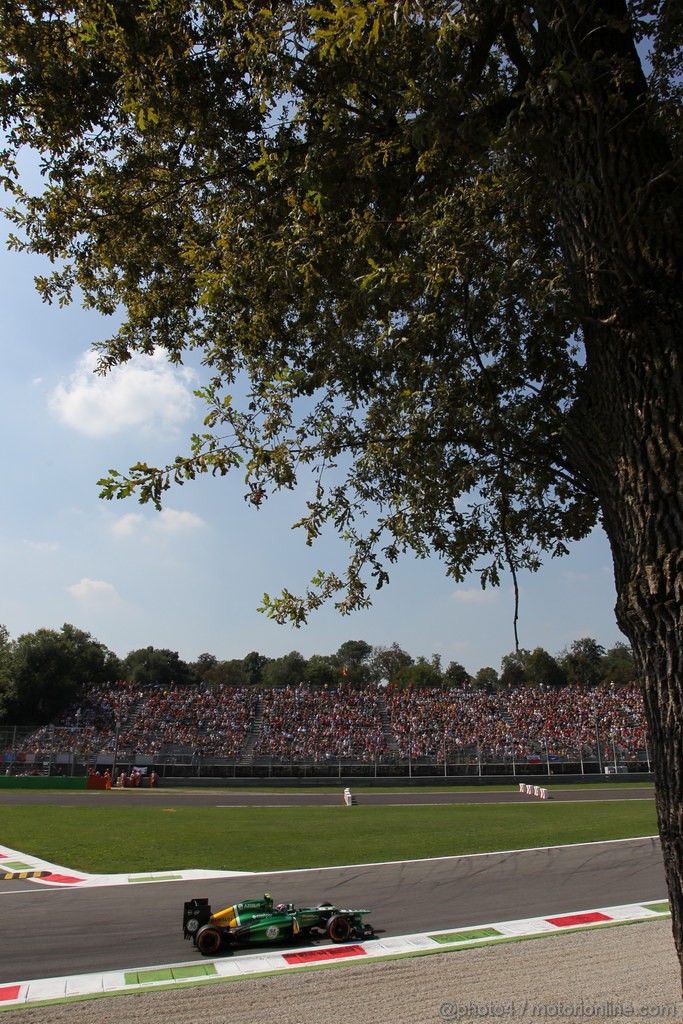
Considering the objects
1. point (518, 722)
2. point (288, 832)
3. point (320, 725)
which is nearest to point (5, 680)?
point (320, 725)

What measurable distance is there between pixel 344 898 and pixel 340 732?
32025 millimetres

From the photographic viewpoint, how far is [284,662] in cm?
12688

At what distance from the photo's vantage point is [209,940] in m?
8.24

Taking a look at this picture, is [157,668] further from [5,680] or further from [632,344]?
[632,344]

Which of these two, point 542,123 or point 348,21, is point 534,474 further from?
point 348,21

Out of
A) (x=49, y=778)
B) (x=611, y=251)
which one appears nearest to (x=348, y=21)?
(x=611, y=251)

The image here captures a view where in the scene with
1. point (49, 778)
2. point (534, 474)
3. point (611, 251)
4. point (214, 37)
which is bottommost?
point (49, 778)

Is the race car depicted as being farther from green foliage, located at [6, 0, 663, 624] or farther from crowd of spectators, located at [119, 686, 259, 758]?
crowd of spectators, located at [119, 686, 259, 758]

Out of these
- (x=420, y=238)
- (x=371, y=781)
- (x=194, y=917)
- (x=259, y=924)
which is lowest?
(x=371, y=781)

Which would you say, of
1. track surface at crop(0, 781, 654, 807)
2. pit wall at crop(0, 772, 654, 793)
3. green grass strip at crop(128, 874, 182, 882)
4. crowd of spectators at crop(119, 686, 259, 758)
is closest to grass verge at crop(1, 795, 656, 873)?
green grass strip at crop(128, 874, 182, 882)

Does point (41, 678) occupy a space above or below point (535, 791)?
above

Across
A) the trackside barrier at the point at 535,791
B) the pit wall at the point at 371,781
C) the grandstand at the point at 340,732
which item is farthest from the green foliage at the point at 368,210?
the grandstand at the point at 340,732

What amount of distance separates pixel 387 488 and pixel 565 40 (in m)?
3.23

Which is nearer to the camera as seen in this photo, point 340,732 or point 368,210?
point 368,210
